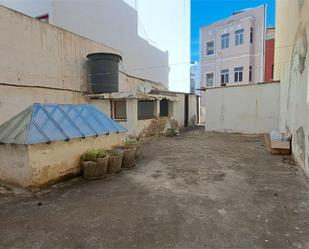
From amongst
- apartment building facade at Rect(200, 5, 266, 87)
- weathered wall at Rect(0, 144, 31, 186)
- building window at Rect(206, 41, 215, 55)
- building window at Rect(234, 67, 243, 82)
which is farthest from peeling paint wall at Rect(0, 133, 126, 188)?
building window at Rect(206, 41, 215, 55)

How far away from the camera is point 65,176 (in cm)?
510

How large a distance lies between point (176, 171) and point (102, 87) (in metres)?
6.52

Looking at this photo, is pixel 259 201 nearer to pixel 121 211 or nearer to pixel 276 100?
pixel 121 211

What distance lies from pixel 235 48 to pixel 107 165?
17.9 meters

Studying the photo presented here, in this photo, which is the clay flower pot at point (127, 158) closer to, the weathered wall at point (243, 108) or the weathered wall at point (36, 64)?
the weathered wall at point (36, 64)

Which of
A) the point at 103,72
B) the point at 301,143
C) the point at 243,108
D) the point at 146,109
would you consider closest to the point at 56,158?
the point at 301,143

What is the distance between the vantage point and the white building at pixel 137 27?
11.4 m

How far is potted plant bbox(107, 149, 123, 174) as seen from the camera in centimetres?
561

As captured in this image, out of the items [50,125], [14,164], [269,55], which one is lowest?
[14,164]

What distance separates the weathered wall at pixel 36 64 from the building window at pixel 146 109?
9.76 feet

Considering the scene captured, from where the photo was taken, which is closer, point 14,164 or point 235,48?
point 14,164

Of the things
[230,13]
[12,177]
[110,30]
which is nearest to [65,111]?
[12,177]

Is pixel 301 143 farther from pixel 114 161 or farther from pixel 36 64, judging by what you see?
pixel 36 64

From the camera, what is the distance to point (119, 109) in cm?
1160
